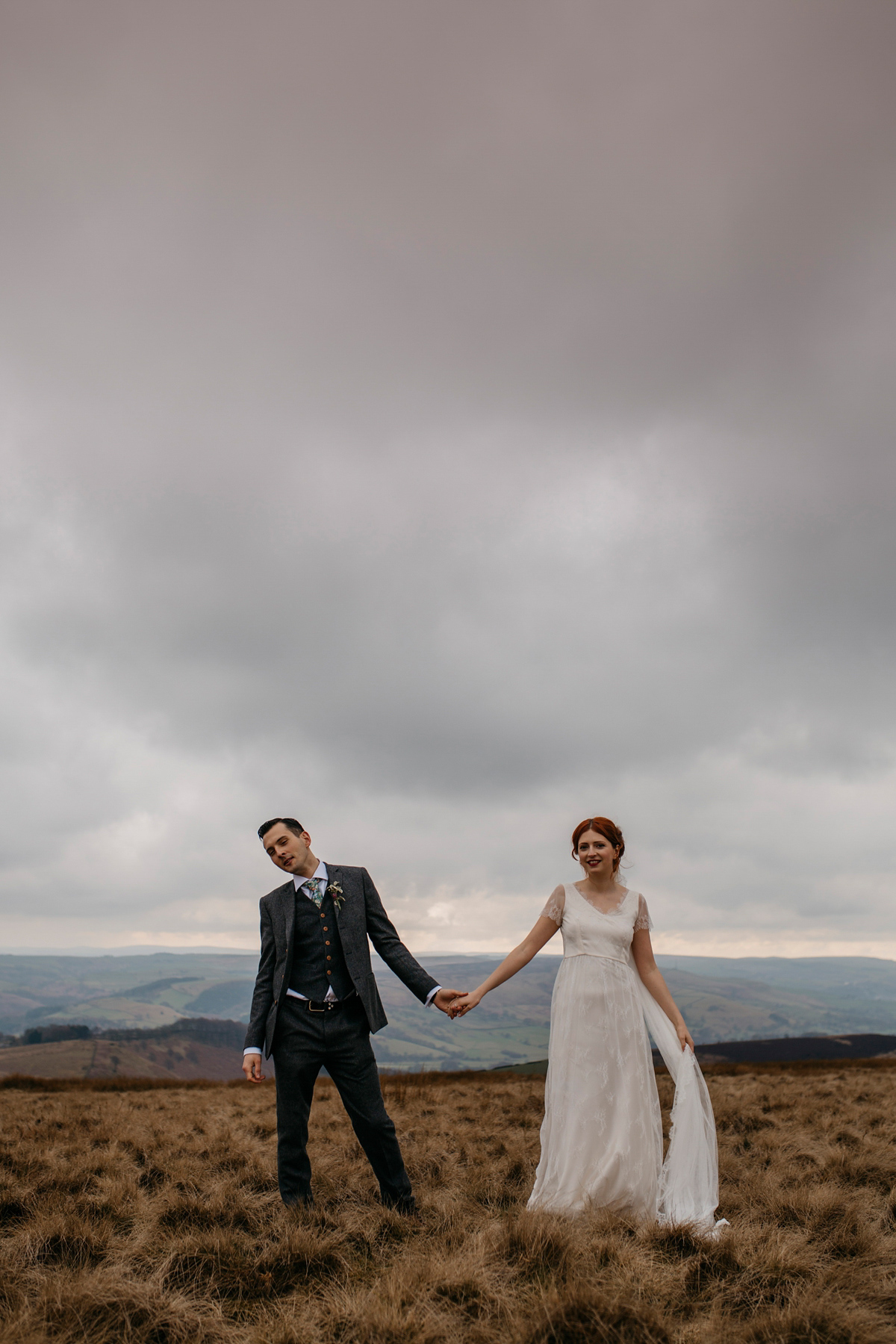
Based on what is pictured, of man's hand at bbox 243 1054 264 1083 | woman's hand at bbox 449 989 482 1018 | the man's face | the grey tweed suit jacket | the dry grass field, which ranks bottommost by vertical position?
the dry grass field

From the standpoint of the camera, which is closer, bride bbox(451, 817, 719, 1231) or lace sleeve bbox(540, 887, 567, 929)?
bride bbox(451, 817, 719, 1231)

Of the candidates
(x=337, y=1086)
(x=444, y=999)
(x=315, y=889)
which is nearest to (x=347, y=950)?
(x=315, y=889)

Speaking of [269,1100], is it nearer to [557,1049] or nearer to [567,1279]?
[557,1049]

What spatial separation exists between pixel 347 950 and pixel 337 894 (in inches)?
17.1

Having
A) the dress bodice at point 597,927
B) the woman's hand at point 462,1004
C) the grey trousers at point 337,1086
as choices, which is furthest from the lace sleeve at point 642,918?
the grey trousers at point 337,1086

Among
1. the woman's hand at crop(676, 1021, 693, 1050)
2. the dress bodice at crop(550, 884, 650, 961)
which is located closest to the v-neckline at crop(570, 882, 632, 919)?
the dress bodice at crop(550, 884, 650, 961)

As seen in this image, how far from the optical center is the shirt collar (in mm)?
5984

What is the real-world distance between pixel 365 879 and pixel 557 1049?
2.19 metres

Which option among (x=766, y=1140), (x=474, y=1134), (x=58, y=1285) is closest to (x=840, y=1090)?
(x=766, y=1140)

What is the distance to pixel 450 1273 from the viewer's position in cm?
387

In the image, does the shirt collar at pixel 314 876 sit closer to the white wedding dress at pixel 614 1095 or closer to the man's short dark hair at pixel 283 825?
the man's short dark hair at pixel 283 825

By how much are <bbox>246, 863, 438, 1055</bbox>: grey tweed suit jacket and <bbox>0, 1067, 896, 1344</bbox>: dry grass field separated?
1.31 meters

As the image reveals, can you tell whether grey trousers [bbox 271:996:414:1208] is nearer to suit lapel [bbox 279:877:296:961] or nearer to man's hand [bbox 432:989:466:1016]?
suit lapel [bbox 279:877:296:961]

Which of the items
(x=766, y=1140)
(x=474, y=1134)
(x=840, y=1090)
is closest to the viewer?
(x=766, y=1140)
